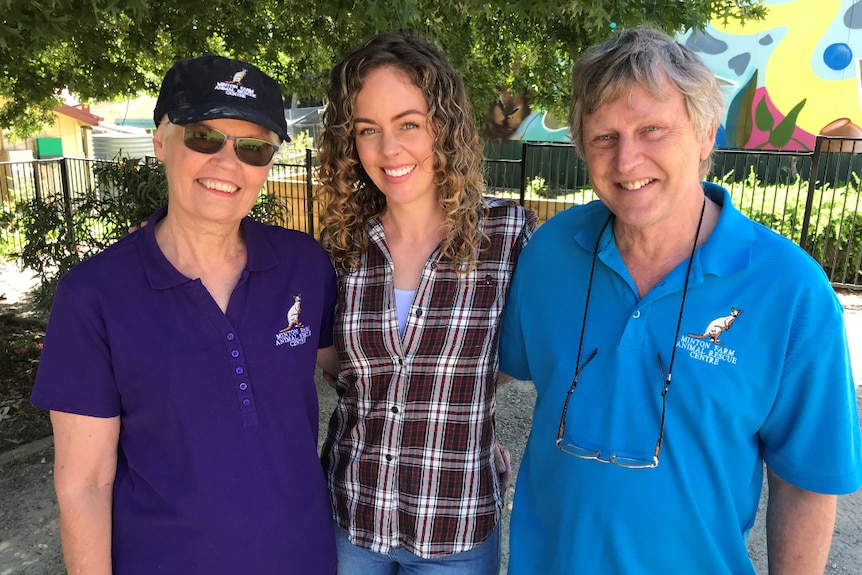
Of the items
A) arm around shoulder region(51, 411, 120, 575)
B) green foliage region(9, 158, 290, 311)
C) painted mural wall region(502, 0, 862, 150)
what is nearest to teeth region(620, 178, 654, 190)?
arm around shoulder region(51, 411, 120, 575)

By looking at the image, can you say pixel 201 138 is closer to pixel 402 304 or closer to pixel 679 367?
pixel 402 304

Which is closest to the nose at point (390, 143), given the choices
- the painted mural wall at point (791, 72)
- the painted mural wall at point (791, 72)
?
the painted mural wall at point (791, 72)

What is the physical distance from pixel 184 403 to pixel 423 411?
69 cm

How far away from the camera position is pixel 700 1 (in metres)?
3.79

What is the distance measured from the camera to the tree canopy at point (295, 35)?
3.23 meters

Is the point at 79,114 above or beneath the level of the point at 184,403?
above

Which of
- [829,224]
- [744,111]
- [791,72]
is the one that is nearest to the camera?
[829,224]

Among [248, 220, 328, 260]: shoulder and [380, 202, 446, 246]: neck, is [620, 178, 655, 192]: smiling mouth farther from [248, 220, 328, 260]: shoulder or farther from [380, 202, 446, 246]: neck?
[248, 220, 328, 260]: shoulder

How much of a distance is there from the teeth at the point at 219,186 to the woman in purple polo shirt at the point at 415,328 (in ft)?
1.55

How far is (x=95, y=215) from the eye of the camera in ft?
19.0

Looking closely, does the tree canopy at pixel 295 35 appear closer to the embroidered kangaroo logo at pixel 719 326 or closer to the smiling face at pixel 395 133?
the smiling face at pixel 395 133

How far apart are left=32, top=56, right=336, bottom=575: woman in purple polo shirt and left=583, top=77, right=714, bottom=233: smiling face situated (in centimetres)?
89

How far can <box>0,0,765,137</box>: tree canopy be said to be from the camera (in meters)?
3.23

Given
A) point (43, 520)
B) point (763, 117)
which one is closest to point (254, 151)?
point (43, 520)
